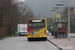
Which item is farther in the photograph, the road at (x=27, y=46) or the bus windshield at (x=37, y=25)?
the bus windshield at (x=37, y=25)

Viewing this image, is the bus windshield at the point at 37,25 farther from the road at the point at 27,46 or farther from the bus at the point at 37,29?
the road at the point at 27,46

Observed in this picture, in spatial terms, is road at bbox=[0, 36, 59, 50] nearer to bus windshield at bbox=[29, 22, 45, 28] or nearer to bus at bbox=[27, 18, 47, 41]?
bus at bbox=[27, 18, 47, 41]

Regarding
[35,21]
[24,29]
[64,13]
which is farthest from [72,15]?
[35,21]

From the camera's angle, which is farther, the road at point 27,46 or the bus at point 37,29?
the bus at point 37,29

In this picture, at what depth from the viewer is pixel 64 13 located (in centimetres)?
5266

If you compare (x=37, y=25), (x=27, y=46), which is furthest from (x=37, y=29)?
(x=27, y=46)

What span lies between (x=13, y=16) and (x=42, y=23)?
22.7m

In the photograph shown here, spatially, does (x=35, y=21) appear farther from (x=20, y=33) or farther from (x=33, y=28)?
(x=20, y=33)

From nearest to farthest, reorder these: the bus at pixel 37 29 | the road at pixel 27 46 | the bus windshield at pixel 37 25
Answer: the road at pixel 27 46 < the bus at pixel 37 29 < the bus windshield at pixel 37 25

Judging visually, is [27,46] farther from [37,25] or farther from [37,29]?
[37,25]

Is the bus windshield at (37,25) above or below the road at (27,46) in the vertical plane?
above

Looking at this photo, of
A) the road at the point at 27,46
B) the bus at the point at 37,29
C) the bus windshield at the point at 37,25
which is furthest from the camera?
the bus windshield at the point at 37,25

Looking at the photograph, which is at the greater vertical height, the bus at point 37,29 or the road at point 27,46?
the bus at point 37,29

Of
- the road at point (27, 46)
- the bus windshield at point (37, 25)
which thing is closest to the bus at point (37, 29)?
the bus windshield at point (37, 25)
